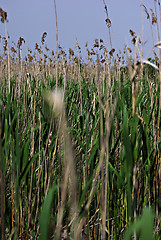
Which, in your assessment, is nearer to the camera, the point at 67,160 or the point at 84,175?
the point at 67,160

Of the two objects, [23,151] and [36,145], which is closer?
[23,151]

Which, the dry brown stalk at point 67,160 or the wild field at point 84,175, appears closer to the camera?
the dry brown stalk at point 67,160

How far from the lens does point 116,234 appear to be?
93cm

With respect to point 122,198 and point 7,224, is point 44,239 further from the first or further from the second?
point 122,198

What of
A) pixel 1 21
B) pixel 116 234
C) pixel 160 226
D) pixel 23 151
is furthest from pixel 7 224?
pixel 1 21

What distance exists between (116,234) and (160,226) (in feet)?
0.45

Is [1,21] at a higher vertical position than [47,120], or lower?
higher

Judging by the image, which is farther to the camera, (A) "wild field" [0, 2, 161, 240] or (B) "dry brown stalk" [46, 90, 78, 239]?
(A) "wild field" [0, 2, 161, 240]

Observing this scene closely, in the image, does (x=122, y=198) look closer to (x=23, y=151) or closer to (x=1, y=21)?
(x=23, y=151)

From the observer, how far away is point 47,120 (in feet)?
3.81

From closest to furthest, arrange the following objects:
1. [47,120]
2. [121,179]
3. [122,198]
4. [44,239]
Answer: [44,239] < [121,179] < [122,198] < [47,120]

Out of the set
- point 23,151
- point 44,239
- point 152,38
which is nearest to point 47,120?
point 23,151

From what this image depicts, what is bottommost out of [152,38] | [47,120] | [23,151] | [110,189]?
[110,189]

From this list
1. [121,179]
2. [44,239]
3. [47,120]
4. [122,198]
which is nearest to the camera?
[44,239]
